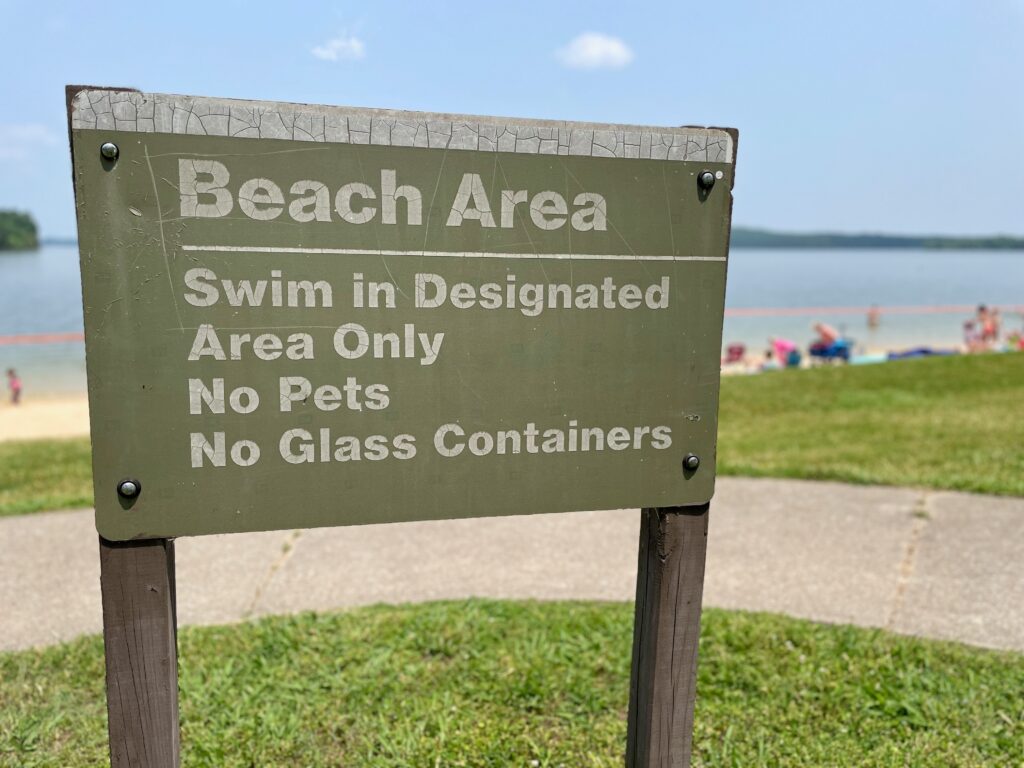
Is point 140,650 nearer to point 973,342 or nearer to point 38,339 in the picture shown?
point 973,342

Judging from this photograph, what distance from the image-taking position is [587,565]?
4148mm

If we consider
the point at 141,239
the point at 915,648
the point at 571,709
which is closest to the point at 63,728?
the point at 571,709

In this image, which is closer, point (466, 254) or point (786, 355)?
point (466, 254)

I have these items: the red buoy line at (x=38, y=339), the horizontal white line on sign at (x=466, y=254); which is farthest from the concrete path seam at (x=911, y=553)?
the red buoy line at (x=38, y=339)

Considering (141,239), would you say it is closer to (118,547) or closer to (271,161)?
(271,161)

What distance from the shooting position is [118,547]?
5.75ft

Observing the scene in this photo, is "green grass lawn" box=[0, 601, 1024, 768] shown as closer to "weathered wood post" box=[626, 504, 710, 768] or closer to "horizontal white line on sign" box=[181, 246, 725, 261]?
"weathered wood post" box=[626, 504, 710, 768]

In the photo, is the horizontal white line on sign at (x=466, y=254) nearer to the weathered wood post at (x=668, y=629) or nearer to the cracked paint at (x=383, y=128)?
the cracked paint at (x=383, y=128)

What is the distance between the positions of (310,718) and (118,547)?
1.31m

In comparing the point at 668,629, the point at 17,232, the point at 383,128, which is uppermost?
the point at 383,128

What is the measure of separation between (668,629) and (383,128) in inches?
53.4

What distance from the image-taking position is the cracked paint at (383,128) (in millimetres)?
1577

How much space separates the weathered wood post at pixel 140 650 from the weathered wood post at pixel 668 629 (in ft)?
3.66

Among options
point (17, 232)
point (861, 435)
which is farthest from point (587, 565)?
point (17, 232)
